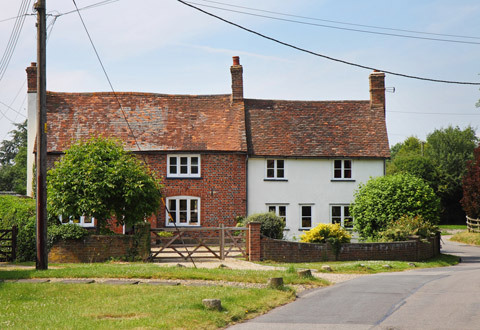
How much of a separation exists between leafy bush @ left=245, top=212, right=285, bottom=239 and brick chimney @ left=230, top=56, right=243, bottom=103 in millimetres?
11300

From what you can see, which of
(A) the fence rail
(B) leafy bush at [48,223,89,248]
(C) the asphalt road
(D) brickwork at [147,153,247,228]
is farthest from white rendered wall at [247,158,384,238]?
(C) the asphalt road

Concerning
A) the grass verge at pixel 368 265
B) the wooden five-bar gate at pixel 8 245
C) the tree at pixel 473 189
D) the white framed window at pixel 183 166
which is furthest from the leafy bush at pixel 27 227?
the tree at pixel 473 189

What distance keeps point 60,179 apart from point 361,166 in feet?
62.7

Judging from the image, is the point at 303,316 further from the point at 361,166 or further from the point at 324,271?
the point at 361,166

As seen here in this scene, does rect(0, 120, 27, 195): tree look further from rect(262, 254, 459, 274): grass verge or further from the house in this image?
rect(262, 254, 459, 274): grass verge

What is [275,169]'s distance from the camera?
117ft

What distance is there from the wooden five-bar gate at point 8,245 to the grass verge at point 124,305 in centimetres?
931

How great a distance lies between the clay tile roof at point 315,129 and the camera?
1417 inches

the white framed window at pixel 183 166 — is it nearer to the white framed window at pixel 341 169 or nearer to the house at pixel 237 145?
the house at pixel 237 145

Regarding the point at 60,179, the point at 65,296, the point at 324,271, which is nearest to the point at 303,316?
the point at 65,296

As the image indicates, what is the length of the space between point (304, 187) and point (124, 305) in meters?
24.4

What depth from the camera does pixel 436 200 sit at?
97.2ft

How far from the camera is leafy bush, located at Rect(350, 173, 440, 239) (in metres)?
29.1

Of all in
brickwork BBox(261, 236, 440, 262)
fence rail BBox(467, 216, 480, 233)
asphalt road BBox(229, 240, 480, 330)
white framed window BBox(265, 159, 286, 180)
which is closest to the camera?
asphalt road BBox(229, 240, 480, 330)
